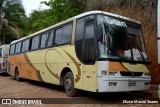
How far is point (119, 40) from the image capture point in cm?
906

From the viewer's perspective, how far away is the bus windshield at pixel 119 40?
8633mm

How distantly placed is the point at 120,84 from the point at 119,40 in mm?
1517

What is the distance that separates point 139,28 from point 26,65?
331 inches

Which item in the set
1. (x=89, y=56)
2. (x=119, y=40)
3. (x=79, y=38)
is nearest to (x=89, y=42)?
Result: (x=89, y=56)

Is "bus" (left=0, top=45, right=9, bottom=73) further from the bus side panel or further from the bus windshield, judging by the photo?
the bus windshield

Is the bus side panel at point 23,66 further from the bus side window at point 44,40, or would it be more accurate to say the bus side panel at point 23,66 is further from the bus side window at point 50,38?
the bus side window at point 50,38

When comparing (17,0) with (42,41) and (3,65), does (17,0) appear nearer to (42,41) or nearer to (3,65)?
(3,65)

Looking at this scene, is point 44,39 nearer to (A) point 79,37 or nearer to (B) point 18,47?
(A) point 79,37

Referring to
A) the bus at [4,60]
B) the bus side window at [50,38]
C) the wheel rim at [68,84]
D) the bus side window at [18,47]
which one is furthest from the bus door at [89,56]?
the bus at [4,60]

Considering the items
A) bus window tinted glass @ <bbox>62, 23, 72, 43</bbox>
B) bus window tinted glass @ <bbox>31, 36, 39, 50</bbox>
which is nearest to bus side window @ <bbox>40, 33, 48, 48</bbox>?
bus window tinted glass @ <bbox>31, 36, 39, 50</bbox>

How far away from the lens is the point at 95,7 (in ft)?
55.6

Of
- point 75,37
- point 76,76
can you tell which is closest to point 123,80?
point 76,76

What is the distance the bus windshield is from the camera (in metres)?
8.63

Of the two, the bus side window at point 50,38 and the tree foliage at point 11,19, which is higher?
the tree foliage at point 11,19
